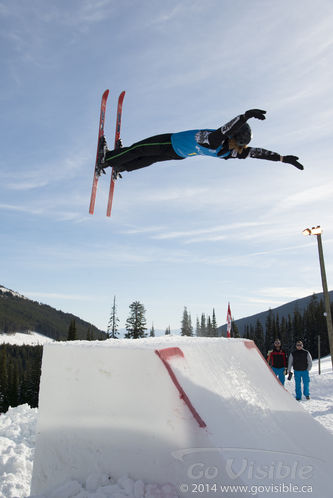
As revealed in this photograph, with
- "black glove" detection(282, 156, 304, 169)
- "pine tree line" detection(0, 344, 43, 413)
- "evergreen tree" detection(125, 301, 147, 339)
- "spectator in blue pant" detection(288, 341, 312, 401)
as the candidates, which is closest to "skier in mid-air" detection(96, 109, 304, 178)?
"black glove" detection(282, 156, 304, 169)

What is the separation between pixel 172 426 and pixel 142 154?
5.68 metres

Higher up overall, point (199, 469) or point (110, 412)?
point (110, 412)

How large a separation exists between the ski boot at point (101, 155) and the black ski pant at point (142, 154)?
172 millimetres

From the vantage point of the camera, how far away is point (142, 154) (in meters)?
7.27

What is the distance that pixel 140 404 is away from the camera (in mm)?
2895

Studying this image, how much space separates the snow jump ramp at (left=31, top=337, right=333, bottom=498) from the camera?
2.61 metres

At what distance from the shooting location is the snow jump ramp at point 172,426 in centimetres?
261

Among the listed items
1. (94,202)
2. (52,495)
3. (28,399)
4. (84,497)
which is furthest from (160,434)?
(28,399)

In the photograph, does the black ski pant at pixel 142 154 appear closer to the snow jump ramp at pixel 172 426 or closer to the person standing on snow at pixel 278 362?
the snow jump ramp at pixel 172 426

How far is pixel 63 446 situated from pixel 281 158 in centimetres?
543

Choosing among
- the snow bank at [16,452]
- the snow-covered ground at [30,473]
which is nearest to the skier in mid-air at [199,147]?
the snow-covered ground at [30,473]

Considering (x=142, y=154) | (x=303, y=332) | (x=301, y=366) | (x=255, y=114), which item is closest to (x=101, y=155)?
(x=142, y=154)

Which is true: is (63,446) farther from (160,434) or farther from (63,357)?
(160,434)

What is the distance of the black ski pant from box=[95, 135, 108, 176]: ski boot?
0.57 feet
